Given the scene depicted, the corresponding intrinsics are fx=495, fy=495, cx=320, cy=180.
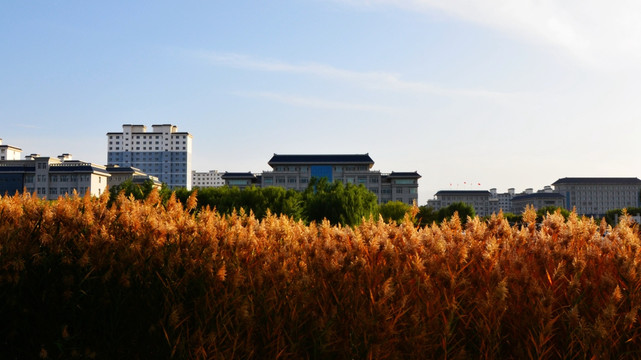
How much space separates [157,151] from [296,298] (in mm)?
166709

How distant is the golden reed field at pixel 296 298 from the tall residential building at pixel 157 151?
161562 mm

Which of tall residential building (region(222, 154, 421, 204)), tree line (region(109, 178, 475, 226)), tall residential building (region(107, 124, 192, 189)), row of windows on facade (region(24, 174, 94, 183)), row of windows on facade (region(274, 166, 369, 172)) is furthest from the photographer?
tall residential building (region(107, 124, 192, 189))

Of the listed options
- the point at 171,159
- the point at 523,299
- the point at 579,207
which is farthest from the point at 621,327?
the point at 579,207

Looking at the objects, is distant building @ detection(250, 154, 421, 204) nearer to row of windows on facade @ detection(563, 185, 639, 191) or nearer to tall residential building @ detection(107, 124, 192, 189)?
tall residential building @ detection(107, 124, 192, 189)

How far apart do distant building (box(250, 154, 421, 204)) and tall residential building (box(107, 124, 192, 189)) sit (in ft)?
183

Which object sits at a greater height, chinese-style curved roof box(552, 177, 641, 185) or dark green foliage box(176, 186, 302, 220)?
chinese-style curved roof box(552, 177, 641, 185)

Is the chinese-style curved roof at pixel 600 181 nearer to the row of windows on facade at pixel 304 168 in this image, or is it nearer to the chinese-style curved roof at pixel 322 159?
the chinese-style curved roof at pixel 322 159

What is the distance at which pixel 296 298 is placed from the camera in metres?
3.37

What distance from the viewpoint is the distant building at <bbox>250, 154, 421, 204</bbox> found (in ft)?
362

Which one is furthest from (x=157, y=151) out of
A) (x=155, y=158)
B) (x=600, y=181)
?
(x=600, y=181)

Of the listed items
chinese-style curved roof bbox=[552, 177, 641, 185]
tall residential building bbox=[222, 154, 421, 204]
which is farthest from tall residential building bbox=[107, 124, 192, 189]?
chinese-style curved roof bbox=[552, 177, 641, 185]

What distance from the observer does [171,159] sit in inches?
6329

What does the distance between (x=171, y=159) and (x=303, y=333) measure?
164877mm

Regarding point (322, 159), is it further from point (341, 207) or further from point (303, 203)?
point (341, 207)
